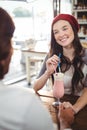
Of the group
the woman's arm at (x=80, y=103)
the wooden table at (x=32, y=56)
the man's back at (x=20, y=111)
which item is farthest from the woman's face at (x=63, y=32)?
the wooden table at (x=32, y=56)

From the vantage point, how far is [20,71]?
227 inches

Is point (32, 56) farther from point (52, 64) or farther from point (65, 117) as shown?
point (65, 117)

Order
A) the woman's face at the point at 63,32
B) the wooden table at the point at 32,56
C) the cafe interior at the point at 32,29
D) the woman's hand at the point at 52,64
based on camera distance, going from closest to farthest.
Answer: the woman's hand at the point at 52,64 < the woman's face at the point at 63,32 < the wooden table at the point at 32,56 < the cafe interior at the point at 32,29

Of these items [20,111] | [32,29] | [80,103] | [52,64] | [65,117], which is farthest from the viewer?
[32,29]

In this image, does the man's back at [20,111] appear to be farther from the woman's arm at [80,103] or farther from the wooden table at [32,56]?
the wooden table at [32,56]

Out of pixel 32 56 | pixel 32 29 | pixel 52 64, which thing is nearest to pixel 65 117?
pixel 52 64

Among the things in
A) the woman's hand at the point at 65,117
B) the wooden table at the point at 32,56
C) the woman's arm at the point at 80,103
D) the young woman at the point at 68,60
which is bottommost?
Result: the wooden table at the point at 32,56

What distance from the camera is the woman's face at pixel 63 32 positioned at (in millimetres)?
1878

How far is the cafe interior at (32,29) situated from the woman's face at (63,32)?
2.54 m

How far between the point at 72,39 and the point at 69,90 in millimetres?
412

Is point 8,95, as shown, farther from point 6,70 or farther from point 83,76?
point 83,76

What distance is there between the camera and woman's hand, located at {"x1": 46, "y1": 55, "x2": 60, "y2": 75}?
175 cm

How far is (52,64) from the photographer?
179 cm

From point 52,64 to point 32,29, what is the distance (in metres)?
4.39
